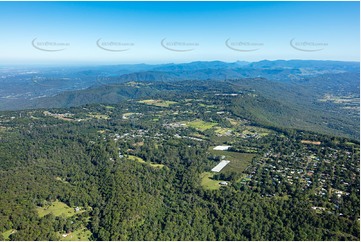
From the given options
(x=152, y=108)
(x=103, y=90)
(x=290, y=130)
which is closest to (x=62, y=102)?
(x=103, y=90)

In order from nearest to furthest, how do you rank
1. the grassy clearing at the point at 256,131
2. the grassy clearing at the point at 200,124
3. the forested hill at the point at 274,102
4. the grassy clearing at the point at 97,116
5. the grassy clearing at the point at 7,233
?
the grassy clearing at the point at 7,233 → the grassy clearing at the point at 256,131 → the grassy clearing at the point at 200,124 → the grassy clearing at the point at 97,116 → the forested hill at the point at 274,102

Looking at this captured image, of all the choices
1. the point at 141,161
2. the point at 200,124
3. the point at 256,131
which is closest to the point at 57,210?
the point at 141,161

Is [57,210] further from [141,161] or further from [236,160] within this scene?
[236,160]

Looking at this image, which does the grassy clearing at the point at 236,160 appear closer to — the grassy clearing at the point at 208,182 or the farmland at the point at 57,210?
the grassy clearing at the point at 208,182

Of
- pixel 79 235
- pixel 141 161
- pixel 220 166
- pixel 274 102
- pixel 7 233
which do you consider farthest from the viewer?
pixel 274 102

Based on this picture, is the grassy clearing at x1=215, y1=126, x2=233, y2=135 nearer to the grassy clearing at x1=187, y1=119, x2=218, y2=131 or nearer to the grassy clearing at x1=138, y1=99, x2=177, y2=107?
the grassy clearing at x1=187, y1=119, x2=218, y2=131

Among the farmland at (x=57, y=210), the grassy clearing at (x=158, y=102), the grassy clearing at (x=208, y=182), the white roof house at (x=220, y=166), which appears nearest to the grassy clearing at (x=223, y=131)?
the white roof house at (x=220, y=166)
